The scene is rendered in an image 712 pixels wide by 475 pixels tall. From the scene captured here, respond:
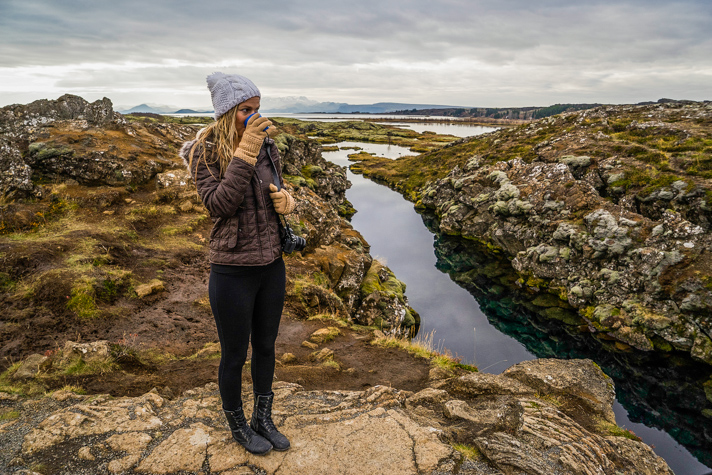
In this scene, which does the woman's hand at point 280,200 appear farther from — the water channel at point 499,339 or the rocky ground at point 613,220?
the rocky ground at point 613,220

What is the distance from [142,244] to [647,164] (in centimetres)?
3098

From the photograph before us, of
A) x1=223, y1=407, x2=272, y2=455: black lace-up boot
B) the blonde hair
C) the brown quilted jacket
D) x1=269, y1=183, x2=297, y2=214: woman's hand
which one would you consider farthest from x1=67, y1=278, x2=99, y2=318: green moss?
x1=269, y1=183, x2=297, y2=214: woman's hand

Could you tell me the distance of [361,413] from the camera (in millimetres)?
5215

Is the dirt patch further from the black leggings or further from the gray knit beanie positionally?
the gray knit beanie

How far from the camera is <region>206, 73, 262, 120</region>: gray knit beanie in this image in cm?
335

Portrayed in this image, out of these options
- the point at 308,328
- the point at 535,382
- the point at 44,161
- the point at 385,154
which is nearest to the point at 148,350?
the point at 308,328

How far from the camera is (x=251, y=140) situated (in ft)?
11.1

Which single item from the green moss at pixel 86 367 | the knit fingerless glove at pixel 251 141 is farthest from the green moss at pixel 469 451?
the green moss at pixel 86 367

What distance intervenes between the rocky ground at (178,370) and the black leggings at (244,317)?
2.88 feet

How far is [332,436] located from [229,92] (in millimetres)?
4189

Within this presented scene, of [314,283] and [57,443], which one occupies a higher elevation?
[57,443]

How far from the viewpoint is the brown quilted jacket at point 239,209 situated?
11.0ft

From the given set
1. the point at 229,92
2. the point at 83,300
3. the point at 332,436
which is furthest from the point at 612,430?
the point at 83,300

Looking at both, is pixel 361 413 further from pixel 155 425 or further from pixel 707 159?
pixel 707 159
